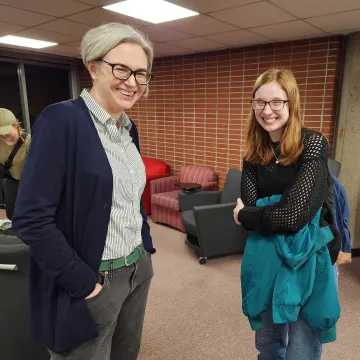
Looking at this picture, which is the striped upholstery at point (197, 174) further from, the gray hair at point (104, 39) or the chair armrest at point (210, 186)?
the gray hair at point (104, 39)

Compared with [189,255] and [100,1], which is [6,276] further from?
[189,255]

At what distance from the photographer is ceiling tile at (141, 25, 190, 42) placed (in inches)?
124

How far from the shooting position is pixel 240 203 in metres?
1.60

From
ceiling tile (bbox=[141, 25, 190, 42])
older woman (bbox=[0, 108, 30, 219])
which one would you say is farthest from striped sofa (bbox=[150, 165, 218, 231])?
older woman (bbox=[0, 108, 30, 219])

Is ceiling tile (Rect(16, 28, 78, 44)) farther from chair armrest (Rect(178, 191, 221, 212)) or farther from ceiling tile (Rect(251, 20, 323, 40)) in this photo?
chair armrest (Rect(178, 191, 221, 212))

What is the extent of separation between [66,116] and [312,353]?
148 cm

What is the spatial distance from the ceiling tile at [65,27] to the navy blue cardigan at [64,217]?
7.98ft

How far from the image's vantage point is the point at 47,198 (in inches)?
36.3

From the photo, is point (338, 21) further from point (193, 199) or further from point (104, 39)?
point (104, 39)

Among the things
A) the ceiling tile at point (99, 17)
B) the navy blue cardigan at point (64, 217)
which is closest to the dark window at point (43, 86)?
the ceiling tile at point (99, 17)

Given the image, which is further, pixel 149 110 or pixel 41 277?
pixel 149 110

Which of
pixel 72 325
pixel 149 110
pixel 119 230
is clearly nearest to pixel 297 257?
pixel 119 230

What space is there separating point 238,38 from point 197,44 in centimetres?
59

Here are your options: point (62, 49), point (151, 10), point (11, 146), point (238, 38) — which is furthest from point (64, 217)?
point (62, 49)
